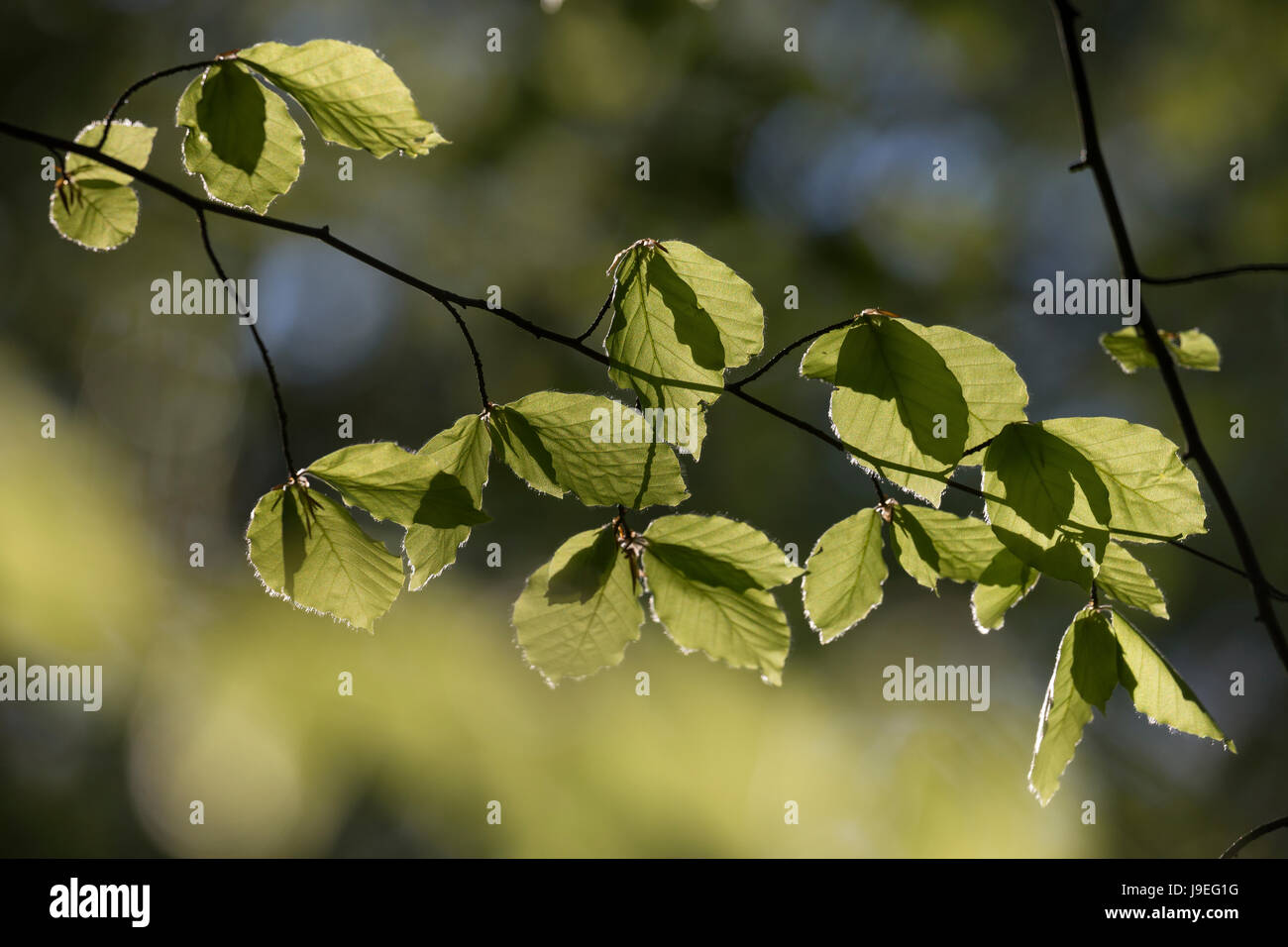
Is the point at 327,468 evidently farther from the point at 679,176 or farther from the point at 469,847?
the point at 679,176

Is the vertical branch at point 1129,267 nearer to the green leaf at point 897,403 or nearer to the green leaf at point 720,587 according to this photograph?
the green leaf at point 897,403

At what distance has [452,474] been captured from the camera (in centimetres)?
63

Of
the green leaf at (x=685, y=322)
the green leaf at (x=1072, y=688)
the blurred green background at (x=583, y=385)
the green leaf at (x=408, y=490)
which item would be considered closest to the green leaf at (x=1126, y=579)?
the green leaf at (x=1072, y=688)

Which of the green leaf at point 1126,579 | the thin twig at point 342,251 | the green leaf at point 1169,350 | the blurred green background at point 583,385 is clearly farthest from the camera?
the blurred green background at point 583,385

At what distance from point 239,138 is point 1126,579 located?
712mm

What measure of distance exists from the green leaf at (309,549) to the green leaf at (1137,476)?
473mm

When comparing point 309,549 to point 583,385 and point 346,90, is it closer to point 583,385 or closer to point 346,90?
point 346,90

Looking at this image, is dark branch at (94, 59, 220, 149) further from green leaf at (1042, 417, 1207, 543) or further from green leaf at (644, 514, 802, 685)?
green leaf at (1042, 417, 1207, 543)

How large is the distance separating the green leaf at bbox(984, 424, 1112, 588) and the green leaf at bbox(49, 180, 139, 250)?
0.71m

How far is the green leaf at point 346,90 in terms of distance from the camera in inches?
23.2

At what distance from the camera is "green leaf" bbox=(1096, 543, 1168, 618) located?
0.61 meters

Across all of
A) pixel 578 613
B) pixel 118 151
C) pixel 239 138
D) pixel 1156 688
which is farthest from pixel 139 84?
pixel 1156 688

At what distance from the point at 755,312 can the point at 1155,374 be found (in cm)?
594

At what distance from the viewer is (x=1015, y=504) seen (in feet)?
1.81
